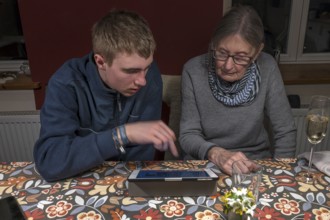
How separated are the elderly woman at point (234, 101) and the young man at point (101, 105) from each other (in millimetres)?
299

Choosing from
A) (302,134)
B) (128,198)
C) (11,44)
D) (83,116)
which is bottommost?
(302,134)

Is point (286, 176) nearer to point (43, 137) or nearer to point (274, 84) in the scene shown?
point (274, 84)

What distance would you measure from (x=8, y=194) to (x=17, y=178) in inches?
3.2

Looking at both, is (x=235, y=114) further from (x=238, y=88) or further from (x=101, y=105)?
(x=101, y=105)

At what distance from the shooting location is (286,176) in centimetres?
98

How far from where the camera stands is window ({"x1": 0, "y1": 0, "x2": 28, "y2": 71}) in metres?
2.26

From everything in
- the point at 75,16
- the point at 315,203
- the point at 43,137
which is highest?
the point at 75,16

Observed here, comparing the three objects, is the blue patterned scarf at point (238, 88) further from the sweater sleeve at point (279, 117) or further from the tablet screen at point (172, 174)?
the tablet screen at point (172, 174)

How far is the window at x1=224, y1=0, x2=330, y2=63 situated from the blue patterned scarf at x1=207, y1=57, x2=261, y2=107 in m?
0.96

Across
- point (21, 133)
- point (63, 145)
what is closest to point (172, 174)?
point (63, 145)

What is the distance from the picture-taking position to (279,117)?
1424mm

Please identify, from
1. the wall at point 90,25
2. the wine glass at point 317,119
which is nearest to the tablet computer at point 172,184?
the wine glass at point 317,119

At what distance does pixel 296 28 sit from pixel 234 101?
1253 mm

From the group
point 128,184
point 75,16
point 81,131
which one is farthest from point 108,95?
point 75,16
